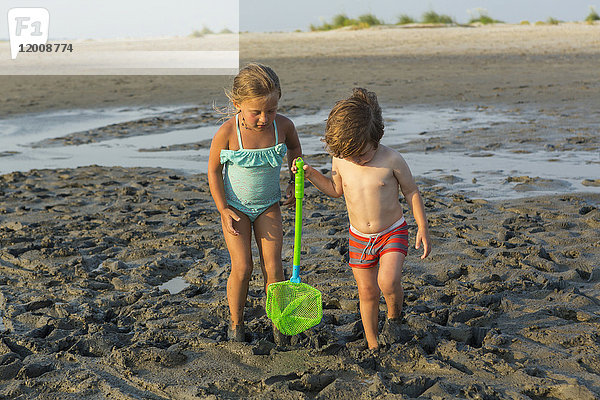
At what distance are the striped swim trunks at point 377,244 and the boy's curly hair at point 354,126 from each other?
0.41m

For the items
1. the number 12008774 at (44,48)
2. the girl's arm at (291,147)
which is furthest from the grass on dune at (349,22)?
the girl's arm at (291,147)

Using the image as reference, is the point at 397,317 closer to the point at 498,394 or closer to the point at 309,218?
the point at 498,394

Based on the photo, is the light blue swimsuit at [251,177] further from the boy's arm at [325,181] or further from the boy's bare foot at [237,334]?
the boy's bare foot at [237,334]

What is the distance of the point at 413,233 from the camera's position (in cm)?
551

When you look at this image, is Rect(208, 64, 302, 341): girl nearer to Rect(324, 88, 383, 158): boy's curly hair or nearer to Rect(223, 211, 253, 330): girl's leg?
Rect(223, 211, 253, 330): girl's leg

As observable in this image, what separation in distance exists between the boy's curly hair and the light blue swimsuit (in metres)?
0.37

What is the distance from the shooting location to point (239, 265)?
368 centimetres

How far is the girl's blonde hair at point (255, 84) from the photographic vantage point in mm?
3412

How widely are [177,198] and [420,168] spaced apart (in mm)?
2640

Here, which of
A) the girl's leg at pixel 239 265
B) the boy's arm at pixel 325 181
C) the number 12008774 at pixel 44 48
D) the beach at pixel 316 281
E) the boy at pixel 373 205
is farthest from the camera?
the number 12008774 at pixel 44 48

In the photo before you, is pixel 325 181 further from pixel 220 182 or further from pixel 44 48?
pixel 44 48

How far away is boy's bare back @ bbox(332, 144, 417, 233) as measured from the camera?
346 cm

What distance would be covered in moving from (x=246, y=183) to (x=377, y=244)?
2.36 feet

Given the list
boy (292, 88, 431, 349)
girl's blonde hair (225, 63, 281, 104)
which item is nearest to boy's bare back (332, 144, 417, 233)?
boy (292, 88, 431, 349)
